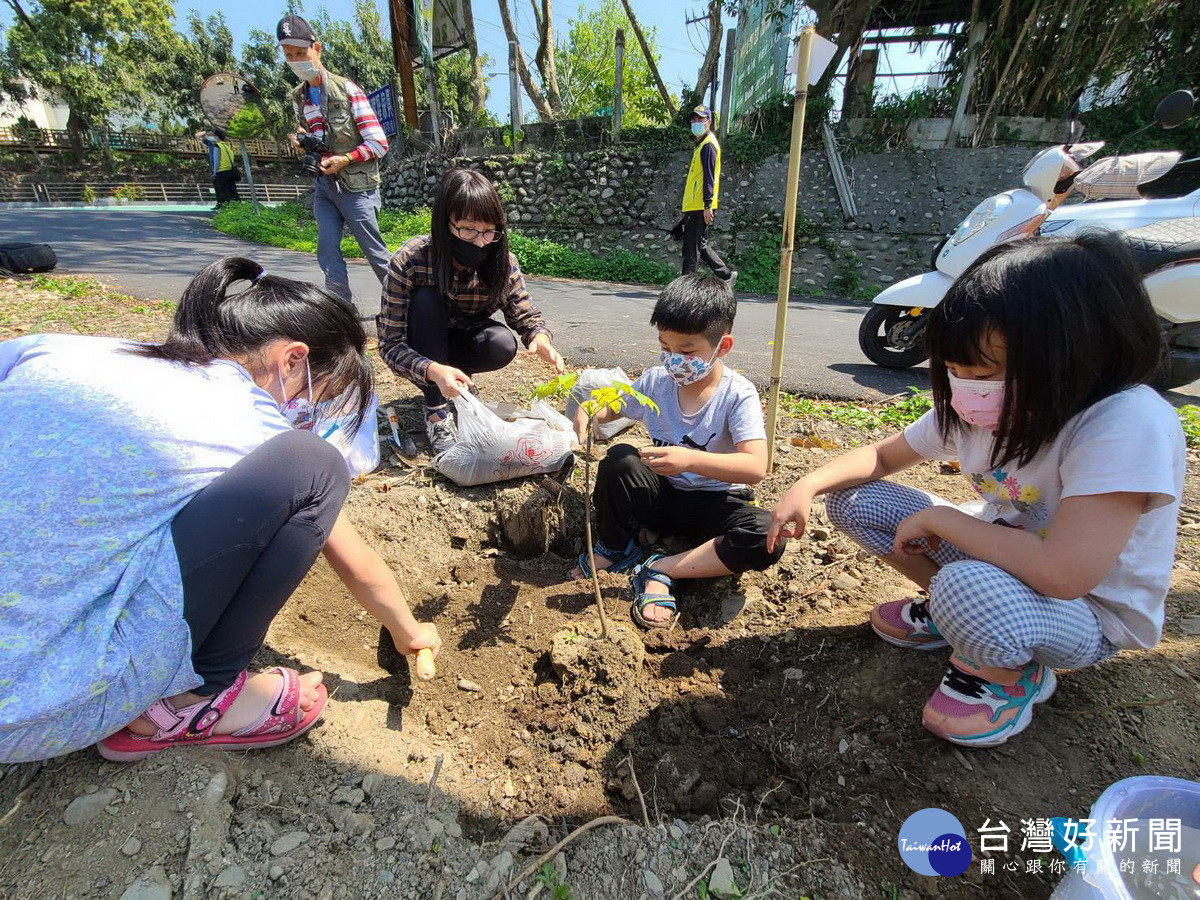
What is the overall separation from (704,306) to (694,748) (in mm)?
1261

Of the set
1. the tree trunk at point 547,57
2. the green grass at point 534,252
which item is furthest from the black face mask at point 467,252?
the tree trunk at point 547,57

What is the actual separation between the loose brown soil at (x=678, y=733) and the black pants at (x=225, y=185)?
700 inches

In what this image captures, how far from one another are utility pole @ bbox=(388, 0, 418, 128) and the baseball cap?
29.8 feet

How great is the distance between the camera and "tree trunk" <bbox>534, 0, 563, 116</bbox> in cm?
1383

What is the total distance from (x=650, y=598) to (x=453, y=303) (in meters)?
1.58

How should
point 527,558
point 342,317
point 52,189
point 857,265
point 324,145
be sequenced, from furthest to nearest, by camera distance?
1. point 52,189
2. point 857,265
3. point 324,145
4. point 527,558
5. point 342,317

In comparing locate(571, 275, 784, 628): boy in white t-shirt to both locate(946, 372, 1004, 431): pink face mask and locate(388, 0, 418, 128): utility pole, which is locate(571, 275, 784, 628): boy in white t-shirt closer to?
locate(946, 372, 1004, 431): pink face mask

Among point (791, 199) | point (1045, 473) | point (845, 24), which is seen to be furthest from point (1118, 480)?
point (845, 24)

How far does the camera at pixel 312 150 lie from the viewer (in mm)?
3814

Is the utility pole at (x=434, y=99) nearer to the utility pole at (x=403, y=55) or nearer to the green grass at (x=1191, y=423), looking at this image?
the utility pole at (x=403, y=55)

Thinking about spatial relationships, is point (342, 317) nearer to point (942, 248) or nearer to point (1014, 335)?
point (1014, 335)

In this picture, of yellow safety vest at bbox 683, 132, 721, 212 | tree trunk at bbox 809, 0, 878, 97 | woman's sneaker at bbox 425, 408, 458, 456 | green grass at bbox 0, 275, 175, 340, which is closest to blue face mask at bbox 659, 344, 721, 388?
woman's sneaker at bbox 425, 408, 458, 456

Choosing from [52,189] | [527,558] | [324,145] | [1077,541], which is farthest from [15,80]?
[1077,541]

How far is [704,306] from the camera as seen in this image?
185cm
